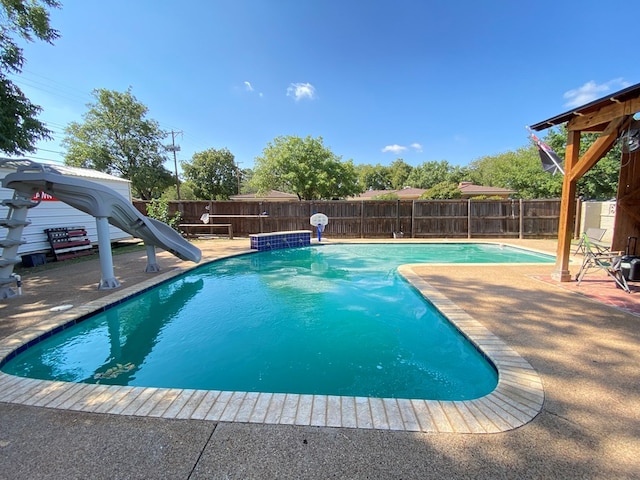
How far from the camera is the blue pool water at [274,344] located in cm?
283

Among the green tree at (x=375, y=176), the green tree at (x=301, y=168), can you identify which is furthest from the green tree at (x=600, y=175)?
the green tree at (x=375, y=176)

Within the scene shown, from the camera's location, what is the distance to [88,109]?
22.6 metres

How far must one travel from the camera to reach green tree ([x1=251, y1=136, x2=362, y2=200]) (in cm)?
2066

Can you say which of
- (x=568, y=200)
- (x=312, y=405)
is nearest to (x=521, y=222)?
(x=568, y=200)

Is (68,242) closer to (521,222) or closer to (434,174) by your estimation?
(521,222)

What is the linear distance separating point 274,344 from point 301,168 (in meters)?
18.0

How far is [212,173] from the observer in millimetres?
31297

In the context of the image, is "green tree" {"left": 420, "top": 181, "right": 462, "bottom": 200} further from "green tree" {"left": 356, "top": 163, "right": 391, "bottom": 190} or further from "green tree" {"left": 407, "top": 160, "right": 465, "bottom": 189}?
"green tree" {"left": 356, "top": 163, "right": 391, "bottom": 190}

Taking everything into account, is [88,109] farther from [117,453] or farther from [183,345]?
[117,453]

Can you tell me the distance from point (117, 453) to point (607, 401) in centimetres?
328

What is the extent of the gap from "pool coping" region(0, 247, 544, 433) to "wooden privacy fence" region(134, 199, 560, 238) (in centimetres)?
1106

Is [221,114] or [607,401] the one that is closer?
[607,401]

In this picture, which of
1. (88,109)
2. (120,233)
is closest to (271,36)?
(120,233)

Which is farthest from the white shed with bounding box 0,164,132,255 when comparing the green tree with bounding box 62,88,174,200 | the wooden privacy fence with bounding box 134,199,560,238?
the green tree with bounding box 62,88,174,200
